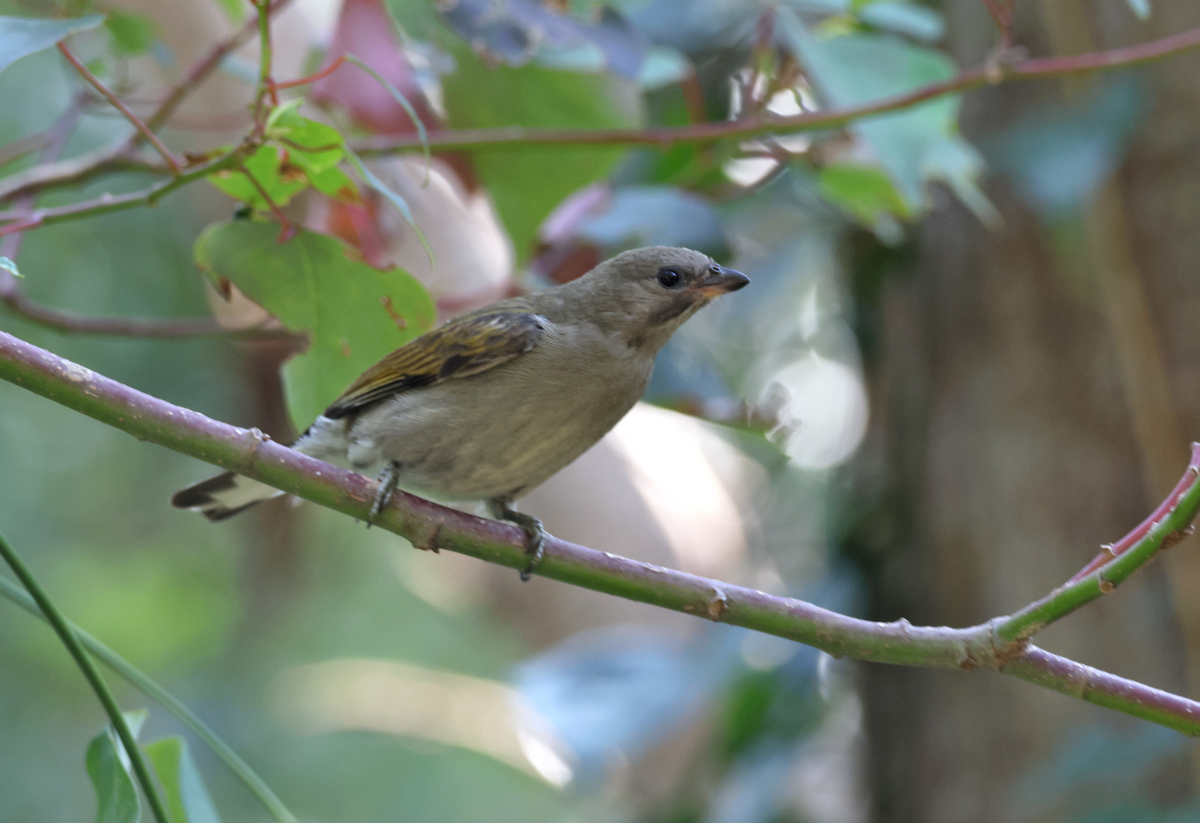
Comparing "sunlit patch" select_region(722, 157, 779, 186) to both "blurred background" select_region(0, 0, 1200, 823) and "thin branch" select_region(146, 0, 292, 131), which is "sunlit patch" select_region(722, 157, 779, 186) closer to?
"blurred background" select_region(0, 0, 1200, 823)

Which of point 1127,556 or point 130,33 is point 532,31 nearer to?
point 130,33

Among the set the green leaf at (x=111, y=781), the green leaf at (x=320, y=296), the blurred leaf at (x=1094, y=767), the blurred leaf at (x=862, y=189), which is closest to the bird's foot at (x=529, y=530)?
the green leaf at (x=320, y=296)

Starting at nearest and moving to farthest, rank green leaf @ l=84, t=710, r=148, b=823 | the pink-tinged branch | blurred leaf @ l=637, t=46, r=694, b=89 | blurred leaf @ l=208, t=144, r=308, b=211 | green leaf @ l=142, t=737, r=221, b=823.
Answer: the pink-tinged branch, green leaf @ l=84, t=710, r=148, b=823, green leaf @ l=142, t=737, r=221, b=823, blurred leaf @ l=208, t=144, r=308, b=211, blurred leaf @ l=637, t=46, r=694, b=89

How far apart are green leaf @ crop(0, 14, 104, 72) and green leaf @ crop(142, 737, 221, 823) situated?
1286 mm

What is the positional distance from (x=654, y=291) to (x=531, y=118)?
0.85m

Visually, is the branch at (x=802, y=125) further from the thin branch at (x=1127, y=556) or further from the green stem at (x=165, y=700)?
the thin branch at (x=1127, y=556)

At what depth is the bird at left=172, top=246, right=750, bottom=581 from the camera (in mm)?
2986

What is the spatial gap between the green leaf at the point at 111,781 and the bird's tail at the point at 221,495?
128cm

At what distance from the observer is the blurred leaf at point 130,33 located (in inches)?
124

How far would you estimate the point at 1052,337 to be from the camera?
4.31 metres

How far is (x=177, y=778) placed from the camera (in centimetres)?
206

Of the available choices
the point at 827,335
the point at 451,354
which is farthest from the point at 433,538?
the point at 827,335

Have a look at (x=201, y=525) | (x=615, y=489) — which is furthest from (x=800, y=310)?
(x=201, y=525)

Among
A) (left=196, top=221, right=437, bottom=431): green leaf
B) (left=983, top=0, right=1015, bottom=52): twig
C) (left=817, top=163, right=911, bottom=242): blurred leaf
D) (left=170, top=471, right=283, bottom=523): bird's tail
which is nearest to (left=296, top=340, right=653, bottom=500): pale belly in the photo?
(left=170, top=471, right=283, bottom=523): bird's tail
